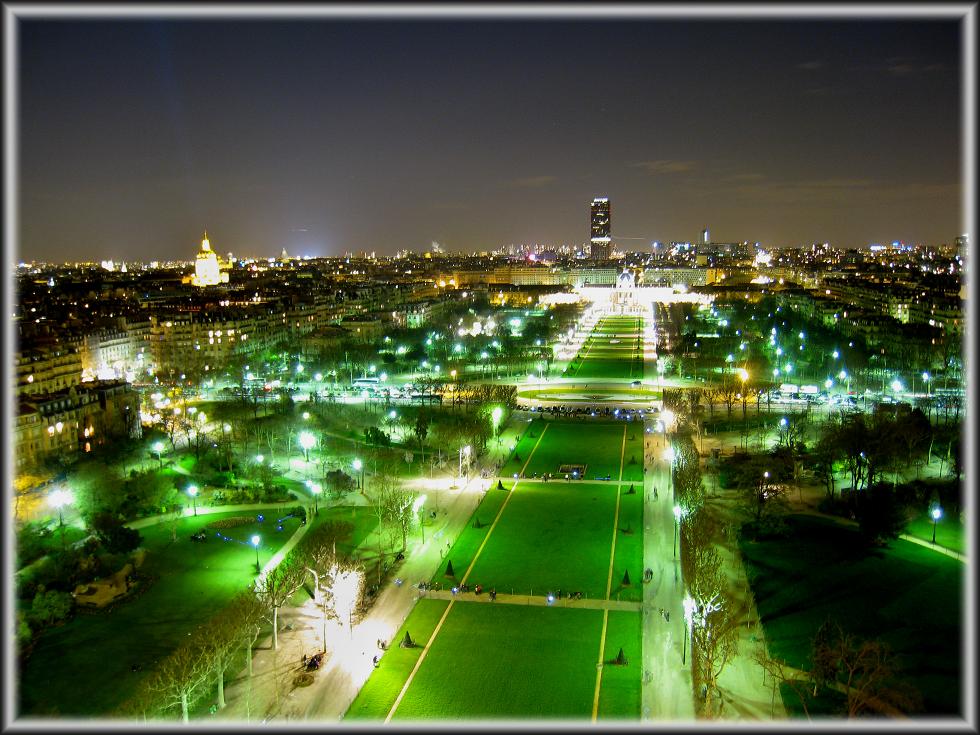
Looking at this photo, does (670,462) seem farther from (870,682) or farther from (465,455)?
(870,682)

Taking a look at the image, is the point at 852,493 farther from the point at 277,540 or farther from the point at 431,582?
the point at 277,540

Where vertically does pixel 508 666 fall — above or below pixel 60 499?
below

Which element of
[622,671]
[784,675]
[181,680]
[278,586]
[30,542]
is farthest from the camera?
[30,542]

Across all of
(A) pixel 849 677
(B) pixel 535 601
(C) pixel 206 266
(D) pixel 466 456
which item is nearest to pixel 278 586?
(B) pixel 535 601

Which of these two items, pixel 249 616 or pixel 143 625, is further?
pixel 143 625

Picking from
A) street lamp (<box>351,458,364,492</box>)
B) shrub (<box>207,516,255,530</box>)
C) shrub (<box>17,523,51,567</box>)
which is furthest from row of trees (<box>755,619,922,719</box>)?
shrub (<box>17,523,51,567</box>)

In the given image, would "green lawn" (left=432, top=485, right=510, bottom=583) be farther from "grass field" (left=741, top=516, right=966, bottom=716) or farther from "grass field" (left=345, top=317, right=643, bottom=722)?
"grass field" (left=741, top=516, right=966, bottom=716)

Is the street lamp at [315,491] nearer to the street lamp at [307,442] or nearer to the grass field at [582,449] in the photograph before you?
the street lamp at [307,442]
